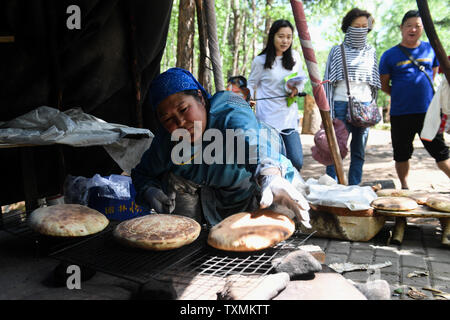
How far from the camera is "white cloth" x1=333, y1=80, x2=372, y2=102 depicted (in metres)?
4.29

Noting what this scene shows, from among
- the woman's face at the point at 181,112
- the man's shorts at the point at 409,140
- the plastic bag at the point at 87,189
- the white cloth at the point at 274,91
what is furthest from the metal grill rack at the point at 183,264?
the man's shorts at the point at 409,140

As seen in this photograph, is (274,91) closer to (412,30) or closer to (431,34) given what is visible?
(412,30)

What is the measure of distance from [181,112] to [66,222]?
91 centimetres

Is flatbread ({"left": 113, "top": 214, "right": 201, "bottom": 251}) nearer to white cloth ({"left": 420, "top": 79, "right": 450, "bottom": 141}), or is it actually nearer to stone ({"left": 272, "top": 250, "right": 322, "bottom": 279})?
stone ({"left": 272, "top": 250, "right": 322, "bottom": 279})

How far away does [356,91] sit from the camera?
14.1ft

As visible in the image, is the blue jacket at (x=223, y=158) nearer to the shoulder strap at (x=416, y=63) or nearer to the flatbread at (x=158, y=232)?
the flatbread at (x=158, y=232)

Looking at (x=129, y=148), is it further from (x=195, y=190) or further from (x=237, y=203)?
(x=237, y=203)

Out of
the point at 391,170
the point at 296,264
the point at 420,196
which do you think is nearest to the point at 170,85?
the point at 296,264

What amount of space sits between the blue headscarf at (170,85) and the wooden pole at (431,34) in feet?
5.45

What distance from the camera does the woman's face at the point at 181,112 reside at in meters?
2.03

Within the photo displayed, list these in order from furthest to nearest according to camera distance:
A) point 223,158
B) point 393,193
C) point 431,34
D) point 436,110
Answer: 1. point 436,110
2. point 393,193
3. point 431,34
4. point 223,158
